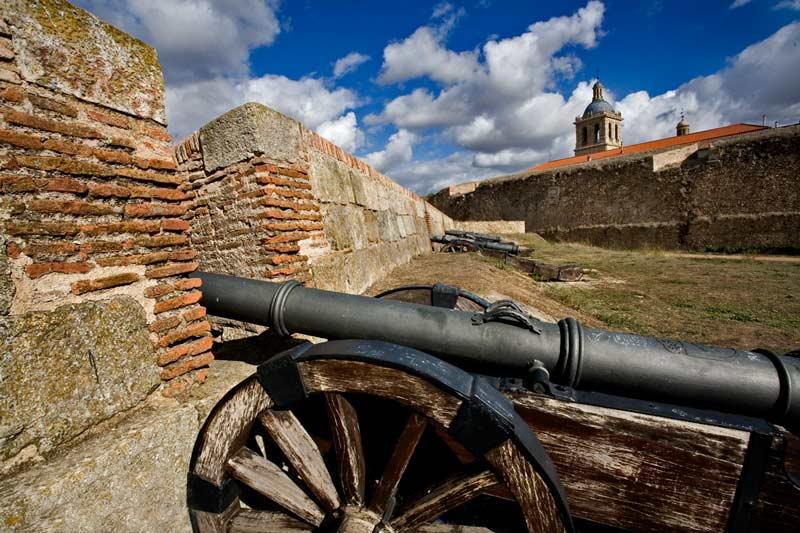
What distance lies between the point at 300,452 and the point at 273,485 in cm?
19

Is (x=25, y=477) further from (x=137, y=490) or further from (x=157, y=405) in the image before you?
(x=157, y=405)

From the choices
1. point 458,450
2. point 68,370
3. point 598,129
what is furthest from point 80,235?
point 598,129

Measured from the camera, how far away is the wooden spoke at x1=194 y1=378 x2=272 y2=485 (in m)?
1.44

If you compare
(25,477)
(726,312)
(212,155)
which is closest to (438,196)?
(726,312)

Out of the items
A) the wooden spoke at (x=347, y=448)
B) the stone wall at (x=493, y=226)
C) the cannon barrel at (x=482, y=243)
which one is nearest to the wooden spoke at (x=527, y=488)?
the wooden spoke at (x=347, y=448)

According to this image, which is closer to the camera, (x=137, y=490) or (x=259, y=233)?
(x=137, y=490)

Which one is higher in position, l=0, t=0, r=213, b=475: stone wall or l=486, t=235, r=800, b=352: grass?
l=0, t=0, r=213, b=475: stone wall

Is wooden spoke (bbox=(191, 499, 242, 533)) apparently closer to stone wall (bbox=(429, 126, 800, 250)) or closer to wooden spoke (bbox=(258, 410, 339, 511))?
wooden spoke (bbox=(258, 410, 339, 511))

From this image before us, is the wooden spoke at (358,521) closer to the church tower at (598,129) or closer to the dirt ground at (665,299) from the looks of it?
the dirt ground at (665,299)

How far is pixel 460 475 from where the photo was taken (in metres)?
1.30

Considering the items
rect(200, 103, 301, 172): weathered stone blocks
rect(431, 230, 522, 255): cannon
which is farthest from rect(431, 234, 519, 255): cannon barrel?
rect(200, 103, 301, 172): weathered stone blocks

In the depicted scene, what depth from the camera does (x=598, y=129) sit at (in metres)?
56.0

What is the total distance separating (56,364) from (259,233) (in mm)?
1421

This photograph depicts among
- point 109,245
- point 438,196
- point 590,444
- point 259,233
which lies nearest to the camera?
point 590,444
